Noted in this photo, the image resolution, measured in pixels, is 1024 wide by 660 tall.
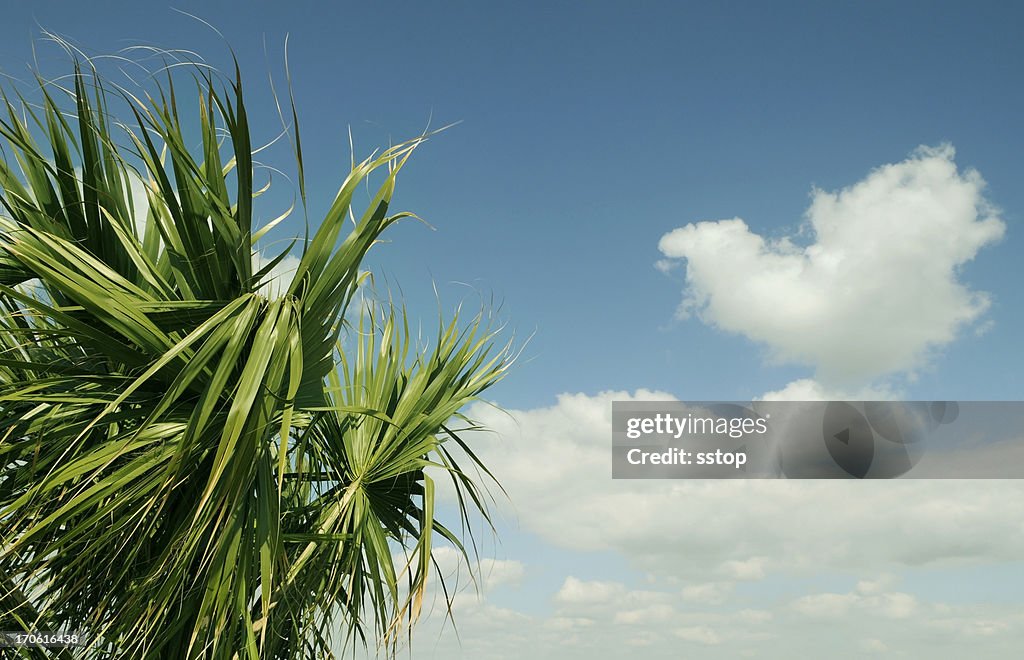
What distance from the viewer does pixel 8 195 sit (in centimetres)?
378

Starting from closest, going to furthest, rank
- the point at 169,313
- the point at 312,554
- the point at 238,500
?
the point at 238,500, the point at 169,313, the point at 312,554

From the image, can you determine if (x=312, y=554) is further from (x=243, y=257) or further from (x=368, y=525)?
(x=243, y=257)

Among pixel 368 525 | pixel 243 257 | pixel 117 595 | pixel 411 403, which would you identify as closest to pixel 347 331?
pixel 411 403

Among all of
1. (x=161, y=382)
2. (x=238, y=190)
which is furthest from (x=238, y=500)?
(x=238, y=190)

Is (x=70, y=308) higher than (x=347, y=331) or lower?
lower

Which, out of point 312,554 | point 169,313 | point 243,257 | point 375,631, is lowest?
point 375,631

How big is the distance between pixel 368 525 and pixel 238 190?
183 centimetres

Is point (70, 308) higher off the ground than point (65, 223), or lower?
lower

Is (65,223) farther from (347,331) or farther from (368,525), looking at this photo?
(368,525)

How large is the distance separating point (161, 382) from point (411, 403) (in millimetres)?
1603

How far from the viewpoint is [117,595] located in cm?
388

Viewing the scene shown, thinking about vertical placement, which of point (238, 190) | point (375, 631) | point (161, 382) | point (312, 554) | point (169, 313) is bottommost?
point (375, 631)

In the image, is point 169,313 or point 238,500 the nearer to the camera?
point 238,500

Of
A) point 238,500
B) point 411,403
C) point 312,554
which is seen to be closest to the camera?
point 238,500
